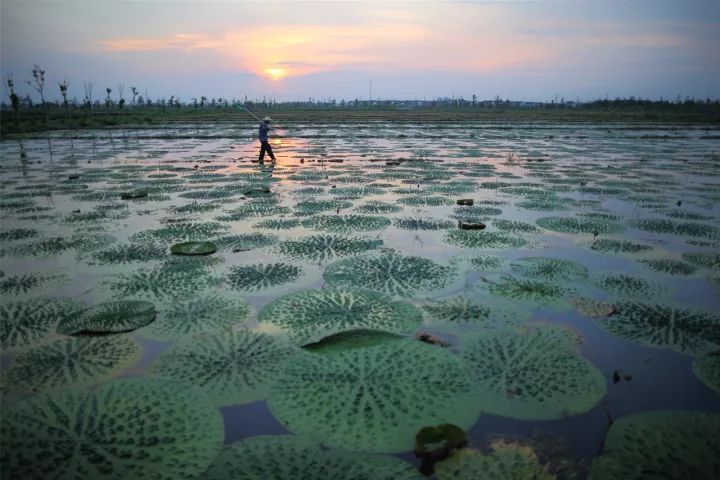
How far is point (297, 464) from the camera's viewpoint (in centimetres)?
191

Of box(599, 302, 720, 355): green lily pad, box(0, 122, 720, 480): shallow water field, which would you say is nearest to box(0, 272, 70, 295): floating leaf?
box(0, 122, 720, 480): shallow water field

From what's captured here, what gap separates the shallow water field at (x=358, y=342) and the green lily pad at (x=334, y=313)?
0.02 meters

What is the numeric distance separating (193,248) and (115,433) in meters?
2.98

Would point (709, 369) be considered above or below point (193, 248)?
below

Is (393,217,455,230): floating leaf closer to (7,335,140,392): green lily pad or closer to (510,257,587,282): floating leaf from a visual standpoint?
(510,257,587,282): floating leaf

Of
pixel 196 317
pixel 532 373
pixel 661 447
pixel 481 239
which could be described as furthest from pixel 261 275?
pixel 661 447

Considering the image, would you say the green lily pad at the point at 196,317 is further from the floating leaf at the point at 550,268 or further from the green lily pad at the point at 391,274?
the floating leaf at the point at 550,268

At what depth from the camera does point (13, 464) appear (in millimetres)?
1879

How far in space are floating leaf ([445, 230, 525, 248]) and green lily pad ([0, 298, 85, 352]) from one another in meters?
4.05

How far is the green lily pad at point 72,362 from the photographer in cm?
252

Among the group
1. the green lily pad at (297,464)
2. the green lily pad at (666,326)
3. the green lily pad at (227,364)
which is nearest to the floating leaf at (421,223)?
the green lily pad at (666,326)

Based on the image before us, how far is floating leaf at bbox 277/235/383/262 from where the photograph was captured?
474 cm

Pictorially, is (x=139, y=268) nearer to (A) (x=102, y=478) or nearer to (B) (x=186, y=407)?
(B) (x=186, y=407)

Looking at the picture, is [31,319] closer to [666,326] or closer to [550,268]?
[550,268]
